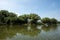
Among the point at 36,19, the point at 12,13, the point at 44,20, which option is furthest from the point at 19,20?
the point at 44,20

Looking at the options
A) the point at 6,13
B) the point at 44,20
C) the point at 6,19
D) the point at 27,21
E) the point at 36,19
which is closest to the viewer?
the point at 6,19

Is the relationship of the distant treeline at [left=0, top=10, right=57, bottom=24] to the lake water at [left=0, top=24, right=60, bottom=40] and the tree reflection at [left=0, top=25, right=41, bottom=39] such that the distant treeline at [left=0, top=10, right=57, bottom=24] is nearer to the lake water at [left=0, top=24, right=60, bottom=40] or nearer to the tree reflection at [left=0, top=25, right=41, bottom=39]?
the tree reflection at [left=0, top=25, right=41, bottom=39]

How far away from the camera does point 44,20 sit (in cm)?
7938

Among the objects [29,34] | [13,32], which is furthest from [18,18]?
[29,34]

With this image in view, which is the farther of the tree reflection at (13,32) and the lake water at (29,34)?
the tree reflection at (13,32)

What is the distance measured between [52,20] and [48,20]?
14.8ft

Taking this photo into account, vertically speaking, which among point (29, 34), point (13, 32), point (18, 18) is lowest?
point (29, 34)

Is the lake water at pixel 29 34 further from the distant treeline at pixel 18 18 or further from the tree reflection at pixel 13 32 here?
the distant treeline at pixel 18 18

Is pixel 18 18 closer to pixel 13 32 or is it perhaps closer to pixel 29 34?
pixel 13 32

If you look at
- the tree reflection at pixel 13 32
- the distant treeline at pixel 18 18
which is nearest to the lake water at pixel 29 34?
the tree reflection at pixel 13 32

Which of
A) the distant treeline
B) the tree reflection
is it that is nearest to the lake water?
the tree reflection

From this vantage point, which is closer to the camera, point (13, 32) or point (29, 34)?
point (29, 34)

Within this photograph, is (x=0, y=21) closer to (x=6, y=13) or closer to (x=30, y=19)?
(x=6, y=13)

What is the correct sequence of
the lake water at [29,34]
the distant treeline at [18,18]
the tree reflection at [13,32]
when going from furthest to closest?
the distant treeline at [18,18] → the tree reflection at [13,32] → the lake water at [29,34]
